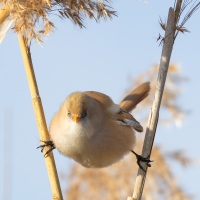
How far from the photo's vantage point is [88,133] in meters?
2.58

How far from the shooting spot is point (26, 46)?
2.04 m

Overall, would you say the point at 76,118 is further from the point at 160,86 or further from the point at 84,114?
the point at 160,86

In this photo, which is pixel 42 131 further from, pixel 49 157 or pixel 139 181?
pixel 139 181

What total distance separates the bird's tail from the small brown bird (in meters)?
0.39

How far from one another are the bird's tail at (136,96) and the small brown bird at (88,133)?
1.26 feet

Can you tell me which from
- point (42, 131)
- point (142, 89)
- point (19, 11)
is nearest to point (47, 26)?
point (19, 11)

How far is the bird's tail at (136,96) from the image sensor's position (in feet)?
10.1

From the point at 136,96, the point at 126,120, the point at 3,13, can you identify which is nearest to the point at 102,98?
the point at 126,120

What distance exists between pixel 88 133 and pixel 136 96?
0.63 meters

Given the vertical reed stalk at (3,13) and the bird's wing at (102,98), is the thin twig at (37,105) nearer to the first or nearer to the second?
the vertical reed stalk at (3,13)

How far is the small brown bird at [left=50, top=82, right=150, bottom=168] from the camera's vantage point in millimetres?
2543

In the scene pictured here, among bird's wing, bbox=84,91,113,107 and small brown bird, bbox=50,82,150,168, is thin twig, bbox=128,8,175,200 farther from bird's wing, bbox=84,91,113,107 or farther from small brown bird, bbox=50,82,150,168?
bird's wing, bbox=84,91,113,107

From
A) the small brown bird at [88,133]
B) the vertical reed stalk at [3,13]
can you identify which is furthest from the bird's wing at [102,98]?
the vertical reed stalk at [3,13]

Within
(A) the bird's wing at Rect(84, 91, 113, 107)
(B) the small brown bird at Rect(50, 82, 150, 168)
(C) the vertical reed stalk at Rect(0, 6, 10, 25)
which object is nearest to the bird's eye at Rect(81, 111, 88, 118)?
(B) the small brown bird at Rect(50, 82, 150, 168)
